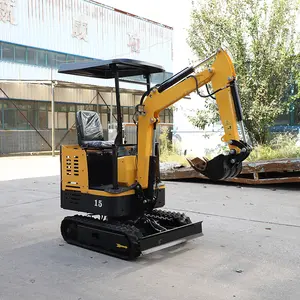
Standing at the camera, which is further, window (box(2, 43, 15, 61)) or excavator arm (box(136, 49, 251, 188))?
window (box(2, 43, 15, 61))

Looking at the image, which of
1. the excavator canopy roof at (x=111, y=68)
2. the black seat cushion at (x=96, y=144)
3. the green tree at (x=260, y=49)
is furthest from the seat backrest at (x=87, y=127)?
the green tree at (x=260, y=49)

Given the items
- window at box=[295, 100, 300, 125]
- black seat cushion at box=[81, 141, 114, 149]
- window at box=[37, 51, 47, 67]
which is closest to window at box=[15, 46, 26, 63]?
window at box=[37, 51, 47, 67]

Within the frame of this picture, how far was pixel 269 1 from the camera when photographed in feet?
47.7

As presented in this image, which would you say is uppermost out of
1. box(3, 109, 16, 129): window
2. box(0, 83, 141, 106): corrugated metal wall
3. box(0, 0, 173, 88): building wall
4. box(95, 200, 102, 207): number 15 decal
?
box(0, 0, 173, 88): building wall

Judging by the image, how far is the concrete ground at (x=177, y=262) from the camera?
4.41 metres

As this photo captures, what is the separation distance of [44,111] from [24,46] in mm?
4493

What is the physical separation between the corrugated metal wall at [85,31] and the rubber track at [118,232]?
21180 mm

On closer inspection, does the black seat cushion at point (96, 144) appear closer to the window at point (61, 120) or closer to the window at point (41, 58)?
the window at point (41, 58)

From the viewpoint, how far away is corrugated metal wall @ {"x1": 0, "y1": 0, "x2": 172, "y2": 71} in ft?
84.1

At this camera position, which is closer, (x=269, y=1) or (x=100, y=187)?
(x=100, y=187)

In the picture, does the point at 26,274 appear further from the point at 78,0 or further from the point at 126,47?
the point at 126,47

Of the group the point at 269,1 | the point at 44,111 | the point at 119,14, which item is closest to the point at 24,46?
the point at 44,111

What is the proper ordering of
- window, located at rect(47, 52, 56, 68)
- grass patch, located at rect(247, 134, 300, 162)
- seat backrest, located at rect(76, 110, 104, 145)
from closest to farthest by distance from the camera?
seat backrest, located at rect(76, 110, 104, 145) < grass patch, located at rect(247, 134, 300, 162) < window, located at rect(47, 52, 56, 68)

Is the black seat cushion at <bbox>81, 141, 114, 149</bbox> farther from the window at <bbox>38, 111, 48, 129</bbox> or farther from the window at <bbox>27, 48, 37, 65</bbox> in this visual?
the window at <bbox>38, 111, 48, 129</bbox>
